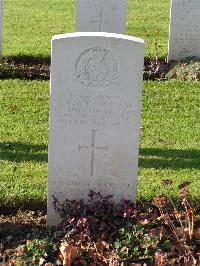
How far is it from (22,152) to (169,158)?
1573 mm

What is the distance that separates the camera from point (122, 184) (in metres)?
5.50

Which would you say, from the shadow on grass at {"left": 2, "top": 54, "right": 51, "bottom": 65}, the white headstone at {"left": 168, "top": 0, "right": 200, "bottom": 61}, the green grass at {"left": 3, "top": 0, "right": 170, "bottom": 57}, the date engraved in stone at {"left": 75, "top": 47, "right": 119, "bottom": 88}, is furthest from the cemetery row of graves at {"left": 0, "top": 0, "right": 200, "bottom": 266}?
the green grass at {"left": 3, "top": 0, "right": 170, "bottom": 57}

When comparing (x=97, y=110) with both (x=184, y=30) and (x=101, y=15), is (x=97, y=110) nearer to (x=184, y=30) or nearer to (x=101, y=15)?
(x=101, y=15)

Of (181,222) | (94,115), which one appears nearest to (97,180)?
(94,115)

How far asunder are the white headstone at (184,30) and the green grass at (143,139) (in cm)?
189

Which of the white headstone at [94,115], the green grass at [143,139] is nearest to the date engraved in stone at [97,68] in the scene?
the white headstone at [94,115]

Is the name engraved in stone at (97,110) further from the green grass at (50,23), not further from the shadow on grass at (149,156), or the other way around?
the green grass at (50,23)

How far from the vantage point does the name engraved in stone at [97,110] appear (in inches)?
207

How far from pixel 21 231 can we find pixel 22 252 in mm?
534

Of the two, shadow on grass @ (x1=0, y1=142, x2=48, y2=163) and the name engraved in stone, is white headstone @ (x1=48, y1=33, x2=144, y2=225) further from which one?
shadow on grass @ (x1=0, y1=142, x2=48, y2=163)

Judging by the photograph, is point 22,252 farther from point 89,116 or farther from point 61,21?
point 61,21

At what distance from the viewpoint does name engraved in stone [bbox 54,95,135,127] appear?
207 inches

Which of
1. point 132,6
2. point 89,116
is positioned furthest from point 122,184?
point 132,6

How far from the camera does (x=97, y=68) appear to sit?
205 inches
